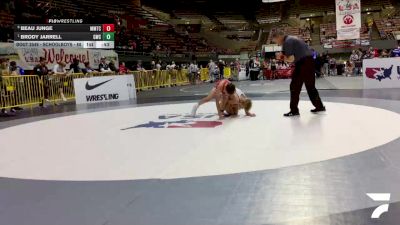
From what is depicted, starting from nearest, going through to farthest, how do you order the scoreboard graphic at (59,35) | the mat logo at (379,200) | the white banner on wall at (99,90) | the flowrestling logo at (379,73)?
the mat logo at (379,200) < the flowrestling logo at (379,73) < the white banner on wall at (99,90) < the scoreboard graphic at (59,35)

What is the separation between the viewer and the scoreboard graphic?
15.8m

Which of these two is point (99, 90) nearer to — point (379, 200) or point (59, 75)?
point (59, 75)

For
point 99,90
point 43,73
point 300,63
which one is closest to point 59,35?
point 43,73

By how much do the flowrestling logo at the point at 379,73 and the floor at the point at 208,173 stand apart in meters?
7.87

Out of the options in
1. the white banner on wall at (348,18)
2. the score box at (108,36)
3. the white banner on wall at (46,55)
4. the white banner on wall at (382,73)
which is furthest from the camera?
the white banner on wall at (46,55)

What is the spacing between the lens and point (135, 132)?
649 cm

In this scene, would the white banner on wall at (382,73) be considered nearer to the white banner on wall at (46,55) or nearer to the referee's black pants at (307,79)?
the referee's black pants at (307,79)

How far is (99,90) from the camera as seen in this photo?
47.8 feet

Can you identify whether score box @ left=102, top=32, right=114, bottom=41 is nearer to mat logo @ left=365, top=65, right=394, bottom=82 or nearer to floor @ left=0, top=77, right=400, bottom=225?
mat logo @ left=365, top=65, right=394, bottom=82

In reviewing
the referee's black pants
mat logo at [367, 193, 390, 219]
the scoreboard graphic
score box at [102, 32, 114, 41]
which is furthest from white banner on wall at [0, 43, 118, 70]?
mat logo at [367, 193, 390, 219]

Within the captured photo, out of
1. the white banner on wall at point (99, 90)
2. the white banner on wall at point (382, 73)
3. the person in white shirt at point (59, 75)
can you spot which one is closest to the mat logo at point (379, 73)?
the white banner on wall at point (382, 73)

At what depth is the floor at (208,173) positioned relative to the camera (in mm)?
2797

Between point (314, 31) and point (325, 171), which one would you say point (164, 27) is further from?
point (325, 171)

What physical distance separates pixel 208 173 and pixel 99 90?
11360 mm
